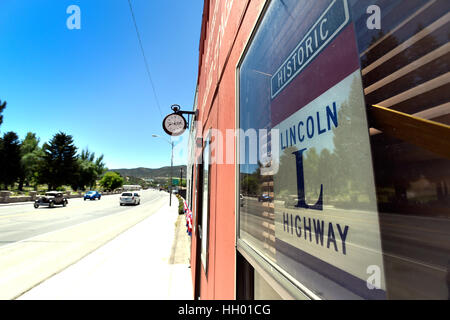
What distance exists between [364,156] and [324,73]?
1.01 feet

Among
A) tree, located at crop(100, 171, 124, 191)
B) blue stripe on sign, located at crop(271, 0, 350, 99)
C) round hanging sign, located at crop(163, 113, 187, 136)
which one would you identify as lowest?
blue stripe on sign, located at crop(271, 0, 350, 99)

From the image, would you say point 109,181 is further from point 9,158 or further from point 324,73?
point 324,73

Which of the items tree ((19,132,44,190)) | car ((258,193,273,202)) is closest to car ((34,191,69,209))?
car ((258,193,273,202))

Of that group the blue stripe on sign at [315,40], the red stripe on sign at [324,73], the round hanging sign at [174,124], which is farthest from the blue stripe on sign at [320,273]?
the round hanging sign at [174,124]

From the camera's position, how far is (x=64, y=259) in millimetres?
6156

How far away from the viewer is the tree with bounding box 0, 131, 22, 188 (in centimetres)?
4078

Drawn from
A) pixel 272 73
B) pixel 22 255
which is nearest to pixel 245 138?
pixel 272 73

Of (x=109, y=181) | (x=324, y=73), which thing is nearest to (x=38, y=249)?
(x=324, y=73)

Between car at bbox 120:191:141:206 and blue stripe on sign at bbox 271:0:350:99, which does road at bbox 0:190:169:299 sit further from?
car at bbox 120:191:141:206

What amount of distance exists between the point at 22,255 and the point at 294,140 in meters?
9.10

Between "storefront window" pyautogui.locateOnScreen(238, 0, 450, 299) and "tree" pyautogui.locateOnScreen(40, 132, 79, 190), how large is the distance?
61778 millimetres

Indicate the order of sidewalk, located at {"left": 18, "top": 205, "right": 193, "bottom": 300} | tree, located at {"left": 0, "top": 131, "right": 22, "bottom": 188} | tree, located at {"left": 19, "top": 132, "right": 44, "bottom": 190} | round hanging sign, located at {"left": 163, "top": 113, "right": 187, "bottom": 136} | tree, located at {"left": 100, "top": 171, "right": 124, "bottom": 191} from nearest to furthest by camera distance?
sidewalk, located at {"left": 18, "top": 205, "right": 193, "bottom": 300} → round hanging sign, located at {"left": 163, "top": 113, "right": 187, "bottom": 136} → tree, located at {"left": 0, "top": 131, "right": 22, "bottom": 188} → tree, located at {"left": 19, "top": 132, "right": 44, "bottom": 190} → tree, located at {"left": 100, "top": 171, "right": 124, "bottom": 191}

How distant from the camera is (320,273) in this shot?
2.03ft
